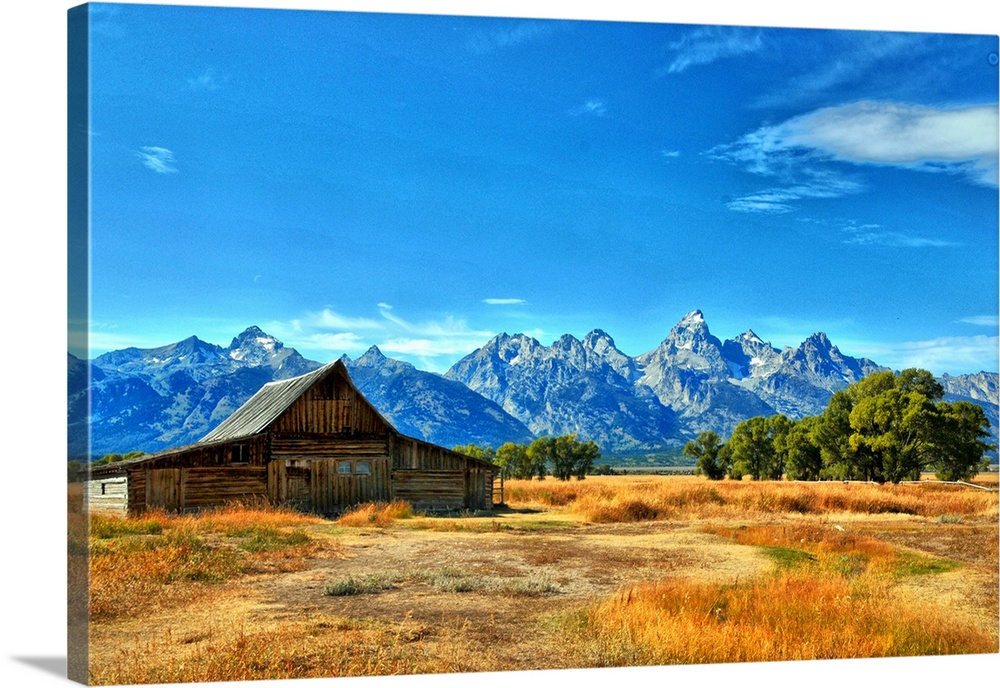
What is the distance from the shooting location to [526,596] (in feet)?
37.7

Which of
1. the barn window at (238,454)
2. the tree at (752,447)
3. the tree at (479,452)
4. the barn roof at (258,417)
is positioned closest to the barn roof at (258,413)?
the barn roof at (258,417)

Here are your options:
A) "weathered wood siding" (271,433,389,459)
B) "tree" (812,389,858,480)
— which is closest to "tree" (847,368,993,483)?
"tree" (812,389,858,480)

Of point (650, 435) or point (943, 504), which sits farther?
point (943, 504)

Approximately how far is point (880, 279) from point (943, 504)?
6.78 meters

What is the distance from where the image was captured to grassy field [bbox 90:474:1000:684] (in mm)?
9359

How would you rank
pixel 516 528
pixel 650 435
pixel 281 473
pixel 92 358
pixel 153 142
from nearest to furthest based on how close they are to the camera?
pixel 92 358
pixel 153 142
pixel 650 435
pixel 516 528
pixel 281 473

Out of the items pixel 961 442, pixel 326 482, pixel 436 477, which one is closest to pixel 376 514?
A: pixel 326 482

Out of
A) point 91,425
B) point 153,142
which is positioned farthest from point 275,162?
point 91,425

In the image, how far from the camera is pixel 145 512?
57.7 ft

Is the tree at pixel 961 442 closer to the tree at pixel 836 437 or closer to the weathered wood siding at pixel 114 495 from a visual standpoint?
the tree at pixel 836 437

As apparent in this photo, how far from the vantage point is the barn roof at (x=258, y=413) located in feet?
48.3

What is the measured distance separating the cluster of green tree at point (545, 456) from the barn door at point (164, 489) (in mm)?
5360

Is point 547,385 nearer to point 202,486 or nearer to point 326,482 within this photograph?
point 326,482

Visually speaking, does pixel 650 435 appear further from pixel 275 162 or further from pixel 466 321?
pixel 275 162
